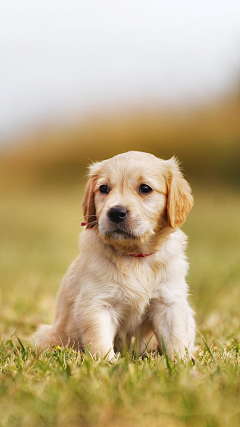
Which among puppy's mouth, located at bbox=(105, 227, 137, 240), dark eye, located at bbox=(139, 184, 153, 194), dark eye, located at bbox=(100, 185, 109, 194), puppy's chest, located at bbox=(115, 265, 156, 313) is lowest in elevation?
puppy's chest, located at bbox=(115, 265, 156, 313)

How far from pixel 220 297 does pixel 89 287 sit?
257 cm

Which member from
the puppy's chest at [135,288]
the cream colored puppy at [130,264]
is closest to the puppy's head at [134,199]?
the cream colored puppy at [130,264]

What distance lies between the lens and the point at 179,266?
3.15 m

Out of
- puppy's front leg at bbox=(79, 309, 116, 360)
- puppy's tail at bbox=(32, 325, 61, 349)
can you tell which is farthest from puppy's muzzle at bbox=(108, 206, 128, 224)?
puppy's tail at bbox=(32, 325, 61, 349)

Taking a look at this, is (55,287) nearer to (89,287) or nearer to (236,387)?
(89,287)

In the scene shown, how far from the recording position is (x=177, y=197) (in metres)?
3.20

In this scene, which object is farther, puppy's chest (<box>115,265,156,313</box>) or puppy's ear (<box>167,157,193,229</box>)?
puppy's ear (<box>167,157,193,229</box>)

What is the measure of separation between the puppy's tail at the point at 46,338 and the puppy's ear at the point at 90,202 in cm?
76

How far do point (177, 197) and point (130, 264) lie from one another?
52cm

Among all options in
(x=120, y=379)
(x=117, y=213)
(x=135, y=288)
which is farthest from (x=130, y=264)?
(x=120, y=379)

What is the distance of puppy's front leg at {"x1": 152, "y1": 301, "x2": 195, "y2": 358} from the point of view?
3002 millimetres

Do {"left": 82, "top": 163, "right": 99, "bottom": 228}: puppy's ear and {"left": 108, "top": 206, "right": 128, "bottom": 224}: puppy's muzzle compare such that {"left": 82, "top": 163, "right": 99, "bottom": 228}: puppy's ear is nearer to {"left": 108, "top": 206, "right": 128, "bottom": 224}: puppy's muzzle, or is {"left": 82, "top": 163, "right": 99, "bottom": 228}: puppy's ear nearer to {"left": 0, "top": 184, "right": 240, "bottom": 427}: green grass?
{"left": 108, "top": 206, "right": 128, "bottom": 224}: puppy's muzzle

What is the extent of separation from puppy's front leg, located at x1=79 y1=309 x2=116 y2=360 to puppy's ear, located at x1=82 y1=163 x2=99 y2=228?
1.89ft

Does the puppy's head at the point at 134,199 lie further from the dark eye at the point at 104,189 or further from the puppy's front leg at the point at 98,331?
the puppy's front leg at the point at 98,331
